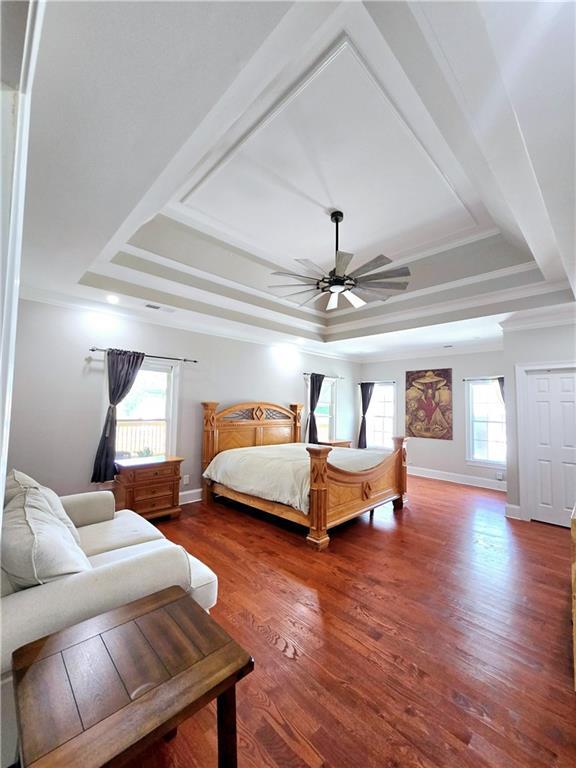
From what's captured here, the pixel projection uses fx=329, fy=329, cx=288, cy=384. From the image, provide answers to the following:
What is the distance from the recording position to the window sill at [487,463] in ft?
18.1

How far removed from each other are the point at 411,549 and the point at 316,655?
5.61 feet

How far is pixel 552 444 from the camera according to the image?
3945 mm

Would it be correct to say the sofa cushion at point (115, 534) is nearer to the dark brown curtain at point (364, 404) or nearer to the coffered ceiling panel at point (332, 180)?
the coffered ceiling panel at point (332, 180)

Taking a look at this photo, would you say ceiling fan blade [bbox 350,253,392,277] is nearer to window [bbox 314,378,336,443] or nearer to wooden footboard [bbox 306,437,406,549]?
wooden footboard [bbox 306,437,406,549]

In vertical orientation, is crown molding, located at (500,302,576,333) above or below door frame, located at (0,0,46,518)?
above

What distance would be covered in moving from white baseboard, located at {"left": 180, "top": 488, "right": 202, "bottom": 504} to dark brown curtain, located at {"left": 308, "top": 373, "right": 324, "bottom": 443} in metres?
2.30

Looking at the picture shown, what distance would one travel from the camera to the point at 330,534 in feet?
11.7

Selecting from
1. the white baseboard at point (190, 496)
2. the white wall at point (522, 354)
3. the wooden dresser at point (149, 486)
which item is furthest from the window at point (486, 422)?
the wooden dresser at point (149, 486)

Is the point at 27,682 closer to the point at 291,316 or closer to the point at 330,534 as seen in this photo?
the point at 330,534

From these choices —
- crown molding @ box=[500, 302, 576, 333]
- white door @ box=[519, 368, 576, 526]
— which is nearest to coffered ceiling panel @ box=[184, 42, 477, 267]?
crown molding @ box=[500, 302, 576, 333]

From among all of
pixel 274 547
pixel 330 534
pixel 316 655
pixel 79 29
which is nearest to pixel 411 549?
pixel 330 534

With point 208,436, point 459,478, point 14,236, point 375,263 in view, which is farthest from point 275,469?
point 459,478

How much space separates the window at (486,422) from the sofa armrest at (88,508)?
18.7 feet

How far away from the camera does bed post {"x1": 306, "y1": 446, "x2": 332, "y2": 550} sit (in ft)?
10.4
